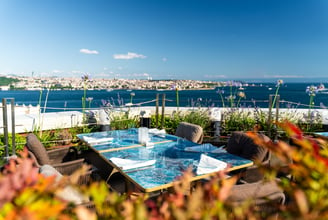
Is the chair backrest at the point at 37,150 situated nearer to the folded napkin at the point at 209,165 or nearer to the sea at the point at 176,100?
the sea at the point at 176,100

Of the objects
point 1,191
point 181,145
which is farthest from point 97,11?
point 1,191

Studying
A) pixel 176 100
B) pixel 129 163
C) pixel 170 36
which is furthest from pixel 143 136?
pixel 170 36

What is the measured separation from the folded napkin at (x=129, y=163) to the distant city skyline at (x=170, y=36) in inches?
643

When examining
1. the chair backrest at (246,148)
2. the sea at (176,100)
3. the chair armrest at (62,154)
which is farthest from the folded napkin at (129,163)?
the sea at (176,100)

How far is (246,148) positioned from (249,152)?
0.29ft

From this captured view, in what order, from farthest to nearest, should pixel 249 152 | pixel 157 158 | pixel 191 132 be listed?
1. pixel 191 132
2. pixel 249 152
3. pixel 157 158

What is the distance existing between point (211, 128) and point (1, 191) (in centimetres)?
510

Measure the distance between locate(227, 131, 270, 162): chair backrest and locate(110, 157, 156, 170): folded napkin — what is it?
3.90 ft

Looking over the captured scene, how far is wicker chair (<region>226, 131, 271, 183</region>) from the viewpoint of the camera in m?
2.79

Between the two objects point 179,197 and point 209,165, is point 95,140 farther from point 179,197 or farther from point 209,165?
point 179,197

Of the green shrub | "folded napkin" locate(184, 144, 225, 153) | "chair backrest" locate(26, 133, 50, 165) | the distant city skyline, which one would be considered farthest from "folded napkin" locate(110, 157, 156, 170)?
the distant city skyline

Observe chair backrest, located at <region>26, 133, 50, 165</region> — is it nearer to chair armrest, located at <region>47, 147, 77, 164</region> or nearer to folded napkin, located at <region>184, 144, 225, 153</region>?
chair armrest, located at <region>47, 147, 77, 164</region>

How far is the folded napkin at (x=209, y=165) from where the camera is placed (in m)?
Result: 2.26

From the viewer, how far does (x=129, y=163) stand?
2.47 m
